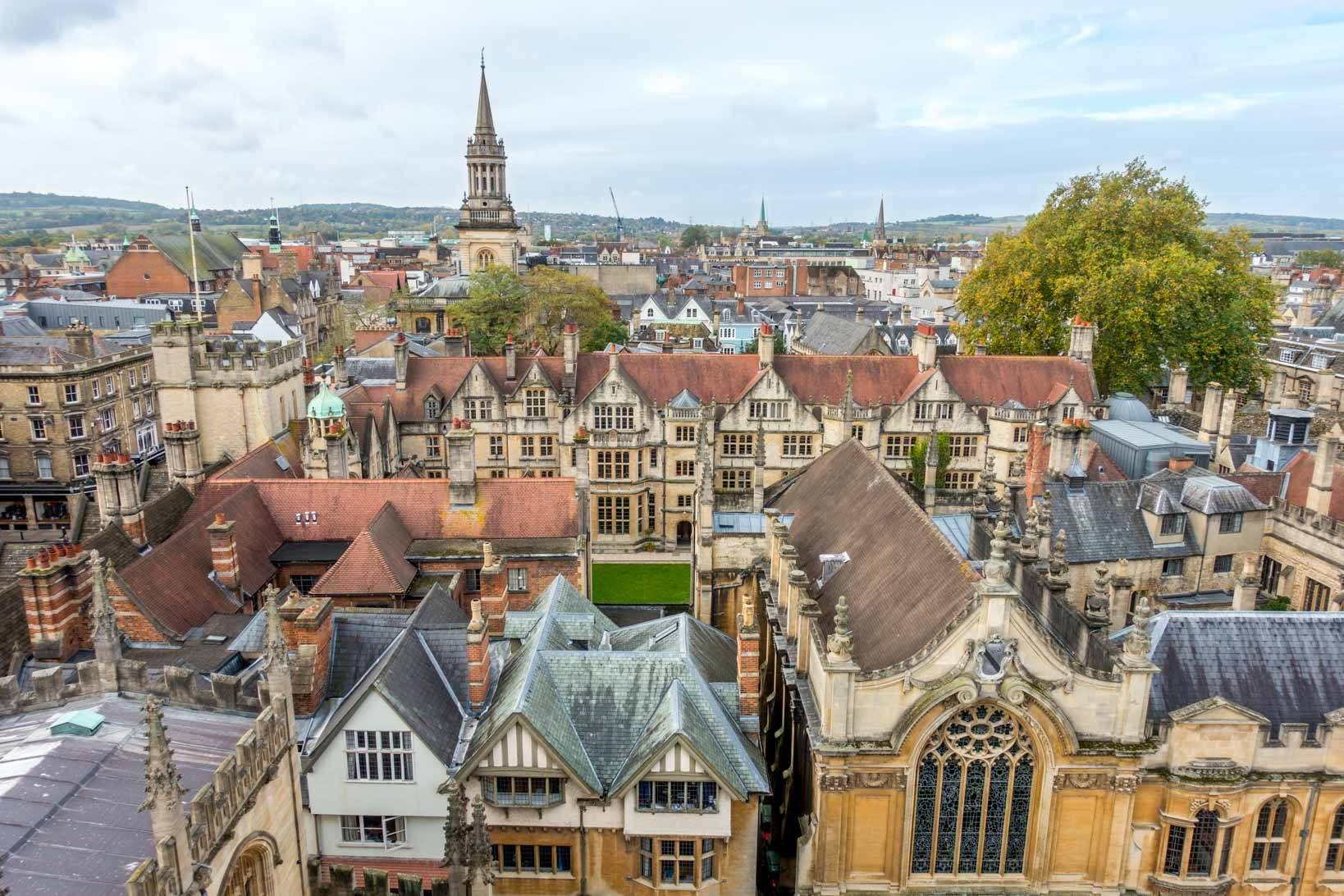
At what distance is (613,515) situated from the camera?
5041 cm

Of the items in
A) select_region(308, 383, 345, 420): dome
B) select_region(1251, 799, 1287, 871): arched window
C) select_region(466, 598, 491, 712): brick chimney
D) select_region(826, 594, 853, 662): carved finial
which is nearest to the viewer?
select_region(826, 594, 853, 662): carved finial

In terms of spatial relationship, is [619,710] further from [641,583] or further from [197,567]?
[641,583]

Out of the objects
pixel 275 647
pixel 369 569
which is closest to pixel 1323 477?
pixel 369 569

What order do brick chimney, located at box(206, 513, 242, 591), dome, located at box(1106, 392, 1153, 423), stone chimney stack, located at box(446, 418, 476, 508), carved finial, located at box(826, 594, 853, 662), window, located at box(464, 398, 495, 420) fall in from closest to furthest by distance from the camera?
carved finial, located at box(826, 594, 853, 662) → brick chimney, located at box(206, 513, 242, 591) → stone chimney stack, located at box(446, 418, 476, 508) → dome, located at box(1106, 392, 1153, 423) → window, located at box(464, 398, 495, 420)

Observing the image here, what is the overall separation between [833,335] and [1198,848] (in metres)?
67.8

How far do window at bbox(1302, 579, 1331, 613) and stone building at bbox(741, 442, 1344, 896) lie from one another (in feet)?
44.5

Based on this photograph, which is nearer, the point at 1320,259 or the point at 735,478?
the point at 735,478

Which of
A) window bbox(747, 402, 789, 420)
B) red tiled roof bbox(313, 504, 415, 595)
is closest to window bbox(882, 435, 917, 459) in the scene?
window bbox(747, 402, 789, 420)

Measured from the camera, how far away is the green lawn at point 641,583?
42.5 m

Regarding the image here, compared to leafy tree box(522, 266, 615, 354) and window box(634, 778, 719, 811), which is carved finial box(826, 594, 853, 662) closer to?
window box(634, 778, 719, 811)

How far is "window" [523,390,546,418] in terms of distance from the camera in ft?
167

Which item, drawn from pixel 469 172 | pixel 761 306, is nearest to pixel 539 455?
pixel 469 172

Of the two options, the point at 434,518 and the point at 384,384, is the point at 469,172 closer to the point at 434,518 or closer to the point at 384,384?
the point at 384,384

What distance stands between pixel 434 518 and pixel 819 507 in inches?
564
